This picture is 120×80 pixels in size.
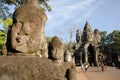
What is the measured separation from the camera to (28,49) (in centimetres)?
414

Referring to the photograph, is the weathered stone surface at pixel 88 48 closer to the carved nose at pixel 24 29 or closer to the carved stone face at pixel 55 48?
the carved stone face at pixel 55 48

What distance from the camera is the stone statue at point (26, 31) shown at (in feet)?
13.5

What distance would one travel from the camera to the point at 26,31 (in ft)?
13.8

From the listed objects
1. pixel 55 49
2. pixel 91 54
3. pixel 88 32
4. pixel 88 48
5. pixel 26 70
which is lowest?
pixel 26 70

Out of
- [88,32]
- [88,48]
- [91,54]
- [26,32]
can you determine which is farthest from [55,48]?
[88,32]

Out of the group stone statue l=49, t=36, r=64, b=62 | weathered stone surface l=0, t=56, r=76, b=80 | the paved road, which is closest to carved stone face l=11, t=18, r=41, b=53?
weathered stone surface l=0, t=56, r=76, b=80

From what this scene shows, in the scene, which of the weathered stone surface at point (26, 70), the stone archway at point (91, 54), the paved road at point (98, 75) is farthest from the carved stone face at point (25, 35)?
the stone archway at point (91, 54)

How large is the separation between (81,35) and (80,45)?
2959 millimetres

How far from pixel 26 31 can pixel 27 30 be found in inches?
0.8

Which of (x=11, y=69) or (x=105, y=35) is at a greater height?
(x=105, y=35)

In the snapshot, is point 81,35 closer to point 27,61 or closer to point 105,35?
point 105,35

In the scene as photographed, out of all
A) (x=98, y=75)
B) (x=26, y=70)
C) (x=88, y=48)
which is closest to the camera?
(x=26, y=70)

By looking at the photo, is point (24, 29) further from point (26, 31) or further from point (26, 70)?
point (26, 70)

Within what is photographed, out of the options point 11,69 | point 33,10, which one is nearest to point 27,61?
point 11,69
